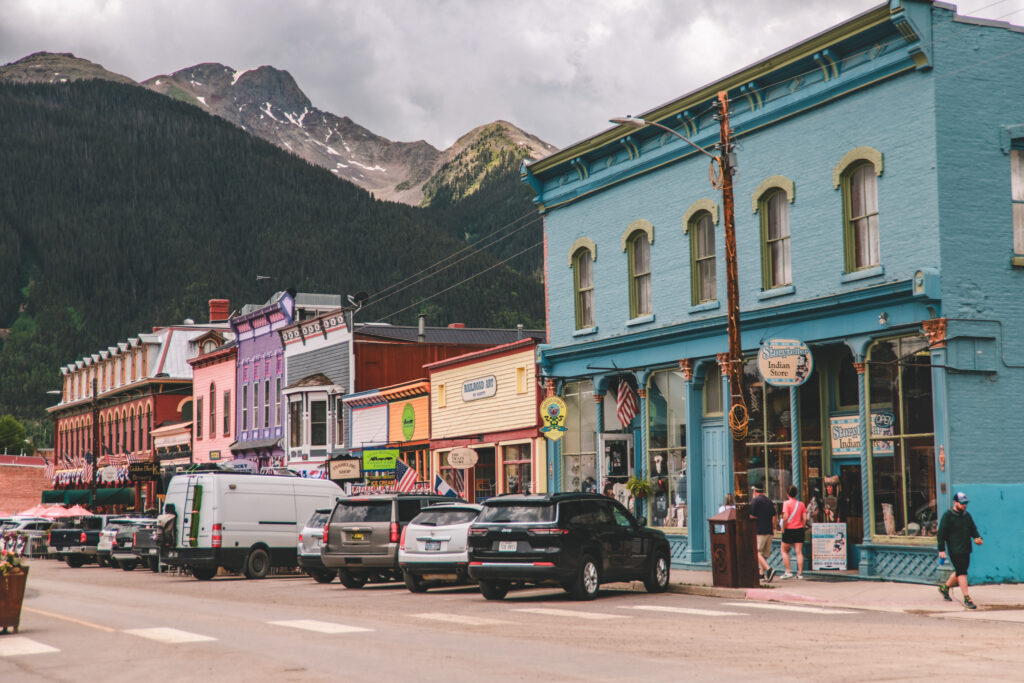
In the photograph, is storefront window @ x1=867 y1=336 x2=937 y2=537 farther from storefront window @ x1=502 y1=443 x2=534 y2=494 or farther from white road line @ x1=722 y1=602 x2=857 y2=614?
storefront window @ x1=502 y1=443 x2=534 y2=494

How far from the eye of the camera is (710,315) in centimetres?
2673

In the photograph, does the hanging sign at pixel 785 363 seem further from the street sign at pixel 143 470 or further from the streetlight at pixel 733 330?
the street sign at pixel 143 470

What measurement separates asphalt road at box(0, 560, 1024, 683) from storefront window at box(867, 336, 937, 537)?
3.80 metres

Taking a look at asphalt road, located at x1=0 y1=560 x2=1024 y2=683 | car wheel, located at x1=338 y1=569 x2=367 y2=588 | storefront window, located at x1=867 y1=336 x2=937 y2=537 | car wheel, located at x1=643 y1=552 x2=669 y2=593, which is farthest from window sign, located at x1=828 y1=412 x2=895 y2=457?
car wheel, located at x1=338 y1=569 x2=367 y2=588

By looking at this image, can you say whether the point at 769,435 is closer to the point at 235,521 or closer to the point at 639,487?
the point at 639,487

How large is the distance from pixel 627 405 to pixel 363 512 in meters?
7.87

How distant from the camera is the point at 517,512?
20000mm

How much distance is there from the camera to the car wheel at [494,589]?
798 inches

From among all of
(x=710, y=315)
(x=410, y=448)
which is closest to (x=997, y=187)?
(x=710, y=315)

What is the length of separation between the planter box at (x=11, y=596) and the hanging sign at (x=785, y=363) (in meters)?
12.8

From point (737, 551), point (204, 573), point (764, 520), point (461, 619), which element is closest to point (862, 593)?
point (737, 551)

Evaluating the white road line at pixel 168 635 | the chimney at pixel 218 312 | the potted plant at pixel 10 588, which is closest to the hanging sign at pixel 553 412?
the white road line at pixel 168 635

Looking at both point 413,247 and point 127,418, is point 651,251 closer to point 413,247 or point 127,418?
point 127,418

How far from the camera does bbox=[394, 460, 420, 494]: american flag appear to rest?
39.8 metres
